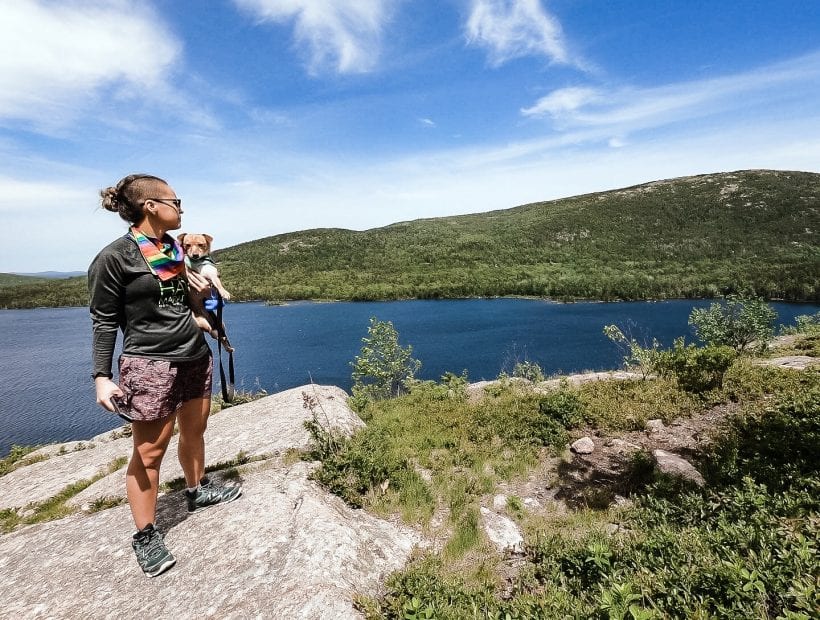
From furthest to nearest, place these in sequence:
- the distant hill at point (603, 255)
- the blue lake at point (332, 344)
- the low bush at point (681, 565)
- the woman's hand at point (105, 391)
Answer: the distant hill at point (603, 255)
the blue lake at point (332, 344)
the woman's hand at point (105, 391)
the low bush at point (681, 565)

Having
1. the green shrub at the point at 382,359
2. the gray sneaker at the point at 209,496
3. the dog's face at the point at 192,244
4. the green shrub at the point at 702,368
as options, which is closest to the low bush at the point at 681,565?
the gray sneaker at the point at 209,496

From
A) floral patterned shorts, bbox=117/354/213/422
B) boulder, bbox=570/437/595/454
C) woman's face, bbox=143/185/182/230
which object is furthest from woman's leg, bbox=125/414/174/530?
boulder, bbox=570/437/595/454

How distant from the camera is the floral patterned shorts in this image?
3.79 meters

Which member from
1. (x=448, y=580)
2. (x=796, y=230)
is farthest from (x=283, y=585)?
(x=796, y=230)

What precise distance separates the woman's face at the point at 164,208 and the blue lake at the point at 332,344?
37345 millimetres

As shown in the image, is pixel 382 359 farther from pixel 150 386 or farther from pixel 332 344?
pixel 332 344

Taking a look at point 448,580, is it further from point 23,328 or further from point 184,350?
point 23,328

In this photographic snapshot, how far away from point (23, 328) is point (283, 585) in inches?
5101

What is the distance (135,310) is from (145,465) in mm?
1607

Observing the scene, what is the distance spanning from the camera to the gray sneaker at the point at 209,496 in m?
5.03

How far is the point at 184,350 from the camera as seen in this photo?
4.07m

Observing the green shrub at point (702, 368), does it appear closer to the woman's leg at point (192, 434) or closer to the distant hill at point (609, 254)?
the woman's leg at point (192, 434)

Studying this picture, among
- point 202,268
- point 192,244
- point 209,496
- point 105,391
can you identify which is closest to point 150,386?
point 105,391

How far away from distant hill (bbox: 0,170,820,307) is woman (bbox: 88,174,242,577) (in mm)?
121246
